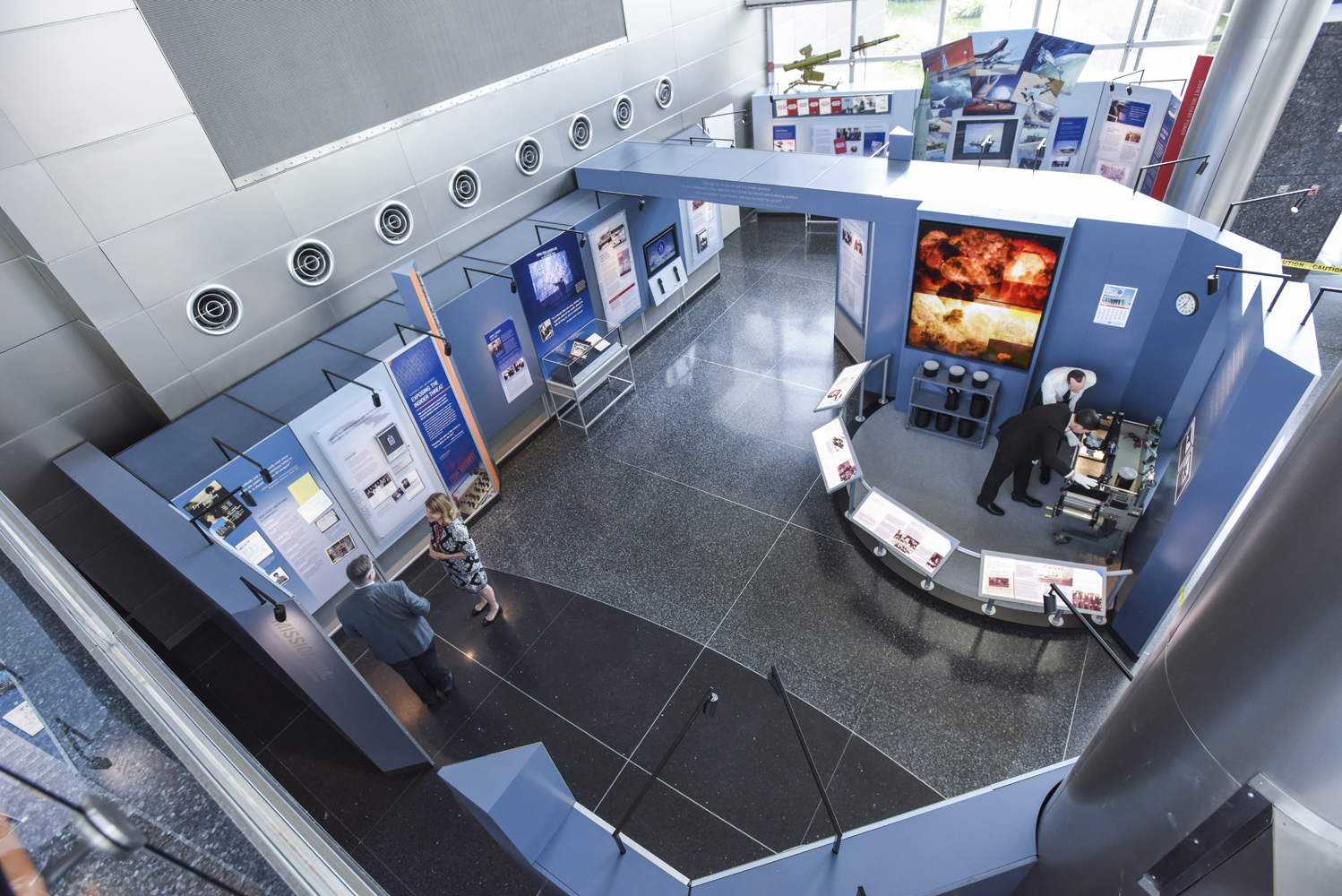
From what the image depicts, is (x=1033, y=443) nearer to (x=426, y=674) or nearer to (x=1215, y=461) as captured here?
(x=1215, y=461)

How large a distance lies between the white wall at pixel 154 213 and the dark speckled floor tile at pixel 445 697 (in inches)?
109

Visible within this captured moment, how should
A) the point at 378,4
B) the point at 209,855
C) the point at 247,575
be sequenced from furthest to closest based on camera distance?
the point at 378,4
the point at 247,575
the point at 209,855

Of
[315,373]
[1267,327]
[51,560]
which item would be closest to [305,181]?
[315,373]

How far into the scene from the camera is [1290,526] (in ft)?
3.98

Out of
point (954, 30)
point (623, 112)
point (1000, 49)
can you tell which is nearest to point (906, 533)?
point (623, 112)

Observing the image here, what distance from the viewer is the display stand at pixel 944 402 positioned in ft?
20.3

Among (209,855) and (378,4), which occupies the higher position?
(378,4)

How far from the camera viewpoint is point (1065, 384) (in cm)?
552

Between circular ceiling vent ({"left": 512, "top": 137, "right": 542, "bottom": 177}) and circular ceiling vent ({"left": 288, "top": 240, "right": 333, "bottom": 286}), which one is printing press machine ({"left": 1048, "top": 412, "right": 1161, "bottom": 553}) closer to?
circular ceiling vent ({"left": 512, "top": 137, "right": 542, "bottom": 177})

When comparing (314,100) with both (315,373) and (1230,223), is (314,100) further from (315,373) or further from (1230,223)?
(1230,223)

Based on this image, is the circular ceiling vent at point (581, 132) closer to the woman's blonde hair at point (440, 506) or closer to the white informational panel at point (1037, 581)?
the woman's blonde hair at point (440, 506)

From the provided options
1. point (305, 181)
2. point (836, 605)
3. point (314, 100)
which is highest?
point (314, 100)

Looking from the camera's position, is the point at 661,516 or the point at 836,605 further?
the point at 661,516

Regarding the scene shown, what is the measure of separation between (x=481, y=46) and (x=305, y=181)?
250 centimetres
